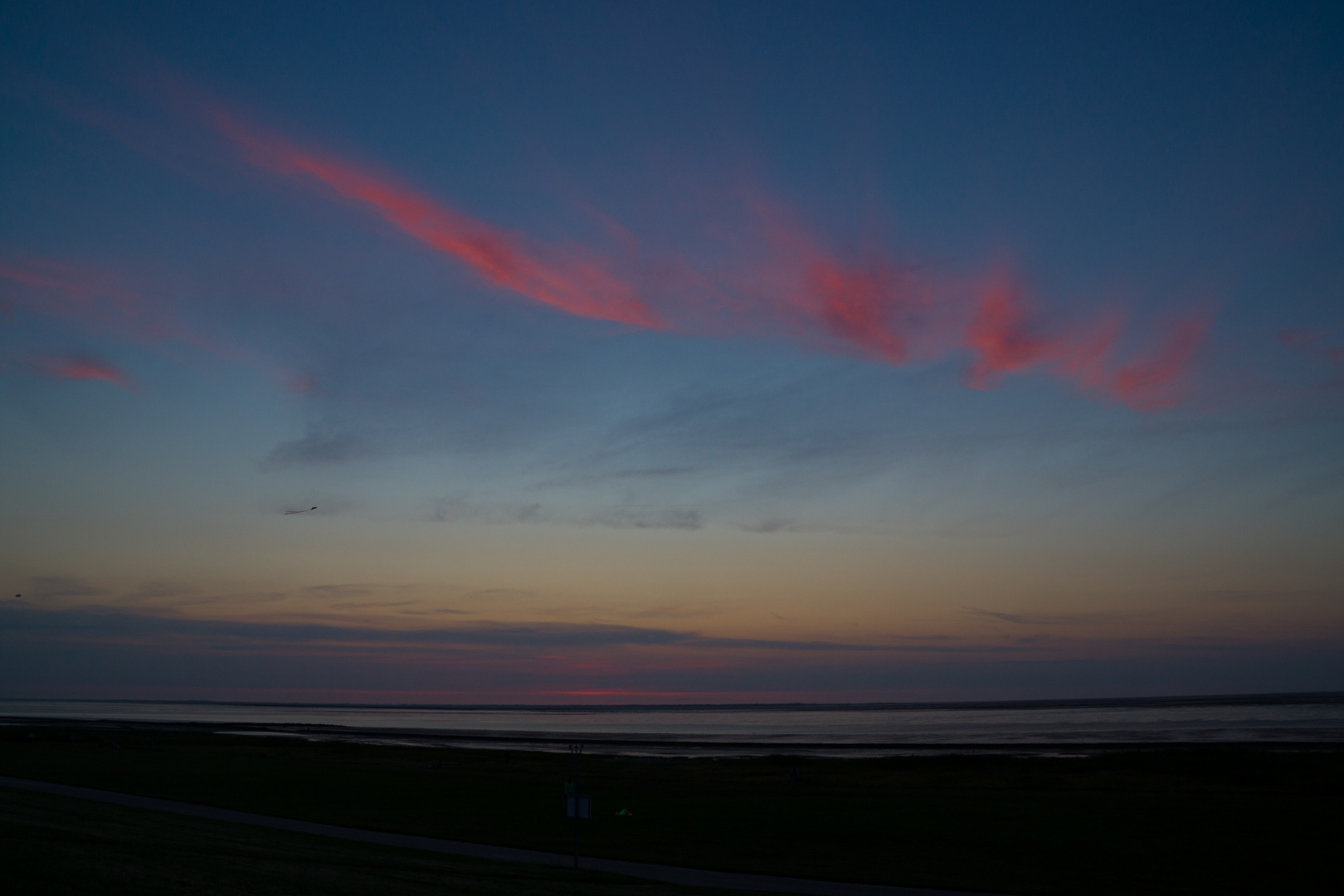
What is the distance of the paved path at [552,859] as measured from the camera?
22.5 metres

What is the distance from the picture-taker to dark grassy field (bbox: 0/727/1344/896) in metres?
25.1

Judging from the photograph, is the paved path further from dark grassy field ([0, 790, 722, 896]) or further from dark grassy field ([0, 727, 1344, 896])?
dark grassy field ([0, 790, 722, 896])

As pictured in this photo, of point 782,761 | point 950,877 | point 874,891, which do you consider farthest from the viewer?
point 782,761

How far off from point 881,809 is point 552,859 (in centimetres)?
1516

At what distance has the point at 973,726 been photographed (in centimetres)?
13025

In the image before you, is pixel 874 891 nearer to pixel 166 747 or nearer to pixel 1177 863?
pixel 1177 863

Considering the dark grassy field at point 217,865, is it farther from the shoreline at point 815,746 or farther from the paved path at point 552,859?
the shoreline at point 815,746

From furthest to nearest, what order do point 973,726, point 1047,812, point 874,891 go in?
point 973,726
point 1047,812
point 874,891

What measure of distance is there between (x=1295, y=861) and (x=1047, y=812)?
982 centimetres

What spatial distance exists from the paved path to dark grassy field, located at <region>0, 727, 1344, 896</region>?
1.04 metres

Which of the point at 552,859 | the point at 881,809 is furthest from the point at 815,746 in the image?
the point at 552,859

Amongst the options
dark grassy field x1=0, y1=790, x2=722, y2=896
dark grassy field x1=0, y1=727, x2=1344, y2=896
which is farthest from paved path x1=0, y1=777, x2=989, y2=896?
dark grassy field x1=0, y1=790, x2=722, y2=896

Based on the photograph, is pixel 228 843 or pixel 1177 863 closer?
pixel 228 843

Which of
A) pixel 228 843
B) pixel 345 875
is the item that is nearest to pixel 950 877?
pixel 345 875
